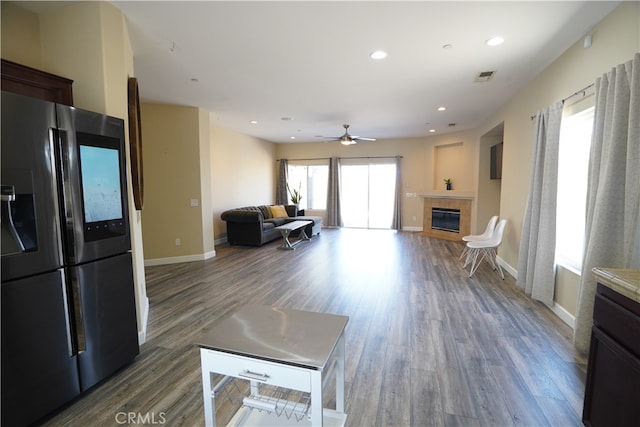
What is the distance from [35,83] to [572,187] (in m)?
4.87

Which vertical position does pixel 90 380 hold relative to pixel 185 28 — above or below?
below

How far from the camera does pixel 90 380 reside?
1874mm

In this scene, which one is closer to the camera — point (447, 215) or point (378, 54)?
point (378, 54)

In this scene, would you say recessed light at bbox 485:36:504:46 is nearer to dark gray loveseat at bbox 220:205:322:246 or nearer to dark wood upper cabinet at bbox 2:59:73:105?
dark wood upper cabinet at bbox 2:59:73:105

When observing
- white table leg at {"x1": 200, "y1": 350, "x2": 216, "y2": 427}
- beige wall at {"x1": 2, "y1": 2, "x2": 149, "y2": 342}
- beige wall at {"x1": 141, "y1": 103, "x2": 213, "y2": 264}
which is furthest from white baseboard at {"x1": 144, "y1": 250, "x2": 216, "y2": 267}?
white table leg at {"x1": 200, "y1": 350, "x2": 216, "y2": 427}

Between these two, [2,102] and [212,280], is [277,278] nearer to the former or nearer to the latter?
[212,280]

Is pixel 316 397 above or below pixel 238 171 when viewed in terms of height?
below

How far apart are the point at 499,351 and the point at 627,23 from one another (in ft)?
8.85

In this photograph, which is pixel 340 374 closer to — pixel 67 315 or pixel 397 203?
pixel 67 315

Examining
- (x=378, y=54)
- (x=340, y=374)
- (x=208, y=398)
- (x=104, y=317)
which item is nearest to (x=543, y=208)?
(x=378, y=54)

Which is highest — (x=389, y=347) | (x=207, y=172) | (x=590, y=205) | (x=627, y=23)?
(x=627, y=23)

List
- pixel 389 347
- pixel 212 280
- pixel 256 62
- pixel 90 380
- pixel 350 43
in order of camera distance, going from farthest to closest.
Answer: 1. pixel 212 280
2. pixel 256 62
3. pixel 350 43
4. pixel 389 347
5. pixel 90 380

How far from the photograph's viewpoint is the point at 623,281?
1.31 meters

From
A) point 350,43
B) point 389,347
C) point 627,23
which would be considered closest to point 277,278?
point 389,347
